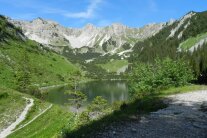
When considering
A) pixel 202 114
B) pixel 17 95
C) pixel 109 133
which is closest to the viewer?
pixel 109 133

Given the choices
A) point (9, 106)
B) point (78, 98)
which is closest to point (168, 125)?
point (78, 98)

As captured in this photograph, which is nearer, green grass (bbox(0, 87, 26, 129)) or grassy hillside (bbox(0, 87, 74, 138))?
grassy hillside (bbox(0, 87, 74, 138))

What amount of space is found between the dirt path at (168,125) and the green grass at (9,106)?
53.5 metres

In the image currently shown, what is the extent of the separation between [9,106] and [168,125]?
243 ft

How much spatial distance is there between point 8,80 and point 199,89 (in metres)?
172

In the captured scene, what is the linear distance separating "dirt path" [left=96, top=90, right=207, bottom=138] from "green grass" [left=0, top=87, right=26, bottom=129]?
53.5m

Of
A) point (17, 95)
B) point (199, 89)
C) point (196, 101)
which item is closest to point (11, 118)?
point (17, 95)

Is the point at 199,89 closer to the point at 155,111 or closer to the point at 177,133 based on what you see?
the point at 155,111

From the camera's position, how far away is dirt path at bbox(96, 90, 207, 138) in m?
17.7

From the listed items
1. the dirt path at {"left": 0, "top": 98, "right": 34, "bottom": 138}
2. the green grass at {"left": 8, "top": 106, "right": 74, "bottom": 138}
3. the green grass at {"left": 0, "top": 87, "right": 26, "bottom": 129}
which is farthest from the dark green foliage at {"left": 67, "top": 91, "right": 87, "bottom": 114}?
the green grass at {"left": 0, "top": 87, "right": 26, "bottom": 129}

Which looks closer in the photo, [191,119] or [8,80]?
[191,119]

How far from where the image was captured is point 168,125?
65.4 feet

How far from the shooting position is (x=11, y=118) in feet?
253

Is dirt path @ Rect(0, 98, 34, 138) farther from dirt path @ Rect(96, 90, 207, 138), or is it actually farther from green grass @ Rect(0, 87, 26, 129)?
dirt path @ Rect(96, 90, 207, 138)
